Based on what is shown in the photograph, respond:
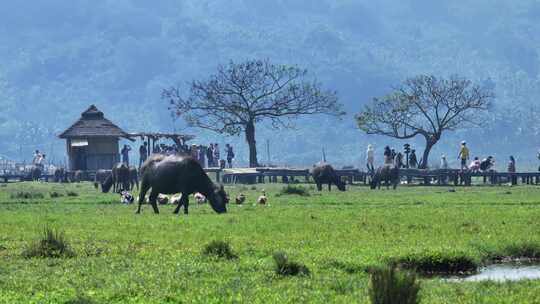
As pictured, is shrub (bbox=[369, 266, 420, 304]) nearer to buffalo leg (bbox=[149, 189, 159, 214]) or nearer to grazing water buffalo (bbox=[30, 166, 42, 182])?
buffalo leg (bbox=[149, 189, 159, 214])

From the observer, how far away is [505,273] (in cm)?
2180

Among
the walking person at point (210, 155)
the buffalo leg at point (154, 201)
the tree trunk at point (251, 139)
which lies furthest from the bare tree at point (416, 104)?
the buffalo leg at point (154, 201)

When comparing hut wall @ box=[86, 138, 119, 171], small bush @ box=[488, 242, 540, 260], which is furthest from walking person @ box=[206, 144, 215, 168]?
small bush @ box=[488, 242, 540, 260]

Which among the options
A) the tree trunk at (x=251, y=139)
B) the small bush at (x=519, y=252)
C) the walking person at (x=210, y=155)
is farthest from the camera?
the tree trunk at (x=251, y=139)

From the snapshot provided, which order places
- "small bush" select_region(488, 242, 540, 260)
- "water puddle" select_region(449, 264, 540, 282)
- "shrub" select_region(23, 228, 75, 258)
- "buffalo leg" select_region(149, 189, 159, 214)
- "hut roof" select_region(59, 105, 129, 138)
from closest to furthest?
1. "water puddle" select_region(449, 264, 540, 282)
2. "shrub" select_region(23, 228, 75, 258)
3. "small bush" select_region(488, 242, 540, 260)
4. "buffalo leg" select_region(149, 189, 159, 214)
5. "hut roof" select_region(59, 105, 129, 138)

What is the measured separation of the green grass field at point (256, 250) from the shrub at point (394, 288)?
2.04 meters

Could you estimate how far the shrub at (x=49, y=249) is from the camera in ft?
74.5

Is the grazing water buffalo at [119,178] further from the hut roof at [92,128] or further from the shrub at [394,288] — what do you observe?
the shrub at [394,288]

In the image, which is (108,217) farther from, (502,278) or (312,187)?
(312,187)

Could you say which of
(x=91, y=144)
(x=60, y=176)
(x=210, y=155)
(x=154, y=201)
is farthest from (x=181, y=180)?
(x=91, y=144)

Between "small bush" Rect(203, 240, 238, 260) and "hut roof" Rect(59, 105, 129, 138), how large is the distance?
66801mm

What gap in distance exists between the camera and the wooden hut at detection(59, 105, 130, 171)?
3548 inches

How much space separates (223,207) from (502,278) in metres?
17.1

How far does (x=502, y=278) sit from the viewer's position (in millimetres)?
20703
